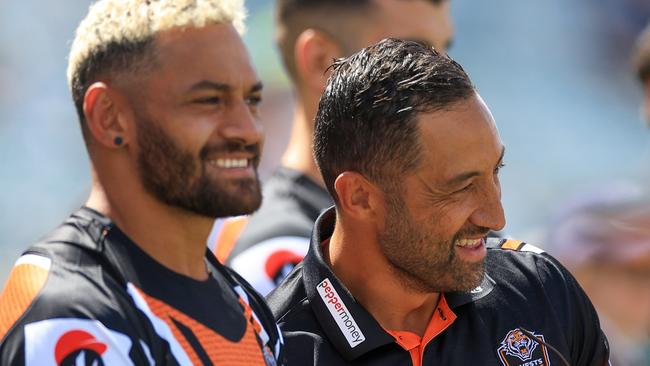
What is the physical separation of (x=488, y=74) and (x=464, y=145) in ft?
18.4

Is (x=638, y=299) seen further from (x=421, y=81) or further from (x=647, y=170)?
(x=421, y=81)

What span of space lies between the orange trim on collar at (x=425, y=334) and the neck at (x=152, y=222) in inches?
21.9

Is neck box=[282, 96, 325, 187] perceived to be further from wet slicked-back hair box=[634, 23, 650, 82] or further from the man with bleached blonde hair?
the man with bleached blonde hair

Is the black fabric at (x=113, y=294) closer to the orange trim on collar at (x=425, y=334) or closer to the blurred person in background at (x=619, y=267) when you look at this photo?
the orange trim on collar at (x=425, y=334)

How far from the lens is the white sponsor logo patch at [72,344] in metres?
2.20

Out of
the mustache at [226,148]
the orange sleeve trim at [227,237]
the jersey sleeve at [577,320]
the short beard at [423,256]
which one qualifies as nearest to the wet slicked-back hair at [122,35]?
the mustache at [226,148]

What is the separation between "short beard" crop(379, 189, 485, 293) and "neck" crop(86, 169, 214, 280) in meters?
0.50

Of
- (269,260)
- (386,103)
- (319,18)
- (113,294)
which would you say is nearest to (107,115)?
(113,294)

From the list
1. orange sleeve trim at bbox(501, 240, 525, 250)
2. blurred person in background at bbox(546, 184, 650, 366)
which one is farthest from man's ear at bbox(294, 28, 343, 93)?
blurred person in background at bbox(546, 184, 650, 366)

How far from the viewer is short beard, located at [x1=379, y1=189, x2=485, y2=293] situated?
2.90m

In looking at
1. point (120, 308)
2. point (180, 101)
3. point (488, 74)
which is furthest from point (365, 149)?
point (488, 74)

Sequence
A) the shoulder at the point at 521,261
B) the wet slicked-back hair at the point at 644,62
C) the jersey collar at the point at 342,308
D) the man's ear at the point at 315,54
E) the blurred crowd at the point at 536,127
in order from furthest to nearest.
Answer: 1. the blurred crowd at the point at 536,127
2. the wet slicked-back hair at the point at 644,62
3. the man's ear at the point at 315,54
4. the shoulder at the point at 521,261
5. the jersey collar at the point at 342,308

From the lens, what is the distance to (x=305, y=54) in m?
4.77

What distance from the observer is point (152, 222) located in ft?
8.55
